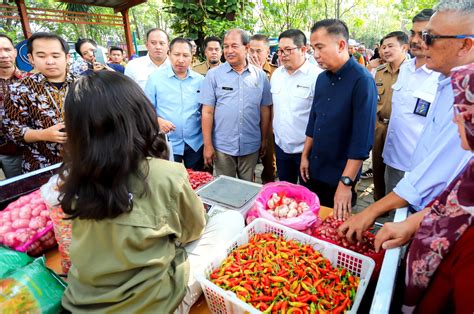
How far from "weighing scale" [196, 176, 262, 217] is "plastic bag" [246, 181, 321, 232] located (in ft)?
0.23

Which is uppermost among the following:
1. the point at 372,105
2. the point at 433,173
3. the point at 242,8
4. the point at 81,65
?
the point at 242,8

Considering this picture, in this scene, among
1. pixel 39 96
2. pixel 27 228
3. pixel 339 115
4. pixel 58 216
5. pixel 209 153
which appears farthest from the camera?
pixel 209 153

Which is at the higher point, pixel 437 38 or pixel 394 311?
pixel 437 38

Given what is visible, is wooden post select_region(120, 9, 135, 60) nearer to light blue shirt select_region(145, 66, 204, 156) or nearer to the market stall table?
light blue shirt select_region(145, 66, 204, 156)

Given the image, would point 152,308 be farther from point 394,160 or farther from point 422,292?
point 394,160

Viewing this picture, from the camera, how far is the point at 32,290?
1.16 meters

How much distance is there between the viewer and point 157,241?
1151 millimetres

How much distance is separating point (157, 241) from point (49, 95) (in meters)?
1.91

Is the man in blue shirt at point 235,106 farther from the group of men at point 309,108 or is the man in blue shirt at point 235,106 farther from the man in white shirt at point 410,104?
the man in white shirt at point 410,104

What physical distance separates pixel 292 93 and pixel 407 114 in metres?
1.10

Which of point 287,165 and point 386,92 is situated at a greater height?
point 386,92

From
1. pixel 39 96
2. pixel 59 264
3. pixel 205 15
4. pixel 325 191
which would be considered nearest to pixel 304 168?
pixel 325 191

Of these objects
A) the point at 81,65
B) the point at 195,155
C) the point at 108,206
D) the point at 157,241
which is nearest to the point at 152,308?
the point at 157,241

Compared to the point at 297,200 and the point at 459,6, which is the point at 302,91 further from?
the point at 459,6
